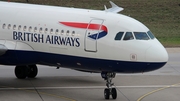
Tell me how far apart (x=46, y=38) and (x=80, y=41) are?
1.70 metres

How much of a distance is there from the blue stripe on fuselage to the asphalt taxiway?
125 centimetres

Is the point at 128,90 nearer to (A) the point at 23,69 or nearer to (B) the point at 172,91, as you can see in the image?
(B) the point at 172,91

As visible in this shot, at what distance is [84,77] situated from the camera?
28.6 m

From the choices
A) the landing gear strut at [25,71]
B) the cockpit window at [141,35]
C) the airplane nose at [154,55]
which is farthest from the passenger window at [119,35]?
the landing gear strut at [25,71]

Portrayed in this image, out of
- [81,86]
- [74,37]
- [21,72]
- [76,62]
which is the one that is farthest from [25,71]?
[74,37]

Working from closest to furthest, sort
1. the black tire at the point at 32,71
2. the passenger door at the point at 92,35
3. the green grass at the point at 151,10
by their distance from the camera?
the passenger door at the point at 92,35 < the black tire at the point at 32,71 < the green grass at the point at 151,10

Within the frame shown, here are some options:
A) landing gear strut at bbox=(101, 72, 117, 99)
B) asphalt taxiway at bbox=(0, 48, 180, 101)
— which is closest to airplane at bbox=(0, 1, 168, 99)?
landing gear strut at bbox=(101, 72, 117, 99)

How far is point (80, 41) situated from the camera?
23.4 m

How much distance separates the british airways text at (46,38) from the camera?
23656 millimetres

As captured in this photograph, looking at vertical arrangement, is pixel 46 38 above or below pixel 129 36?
below

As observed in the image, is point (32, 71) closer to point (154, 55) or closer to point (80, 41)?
point (80, 41)

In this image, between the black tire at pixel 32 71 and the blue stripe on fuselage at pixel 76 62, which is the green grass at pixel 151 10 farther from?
the blue stripe on fuselage at pixel 76 62

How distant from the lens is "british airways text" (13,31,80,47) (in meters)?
23.7

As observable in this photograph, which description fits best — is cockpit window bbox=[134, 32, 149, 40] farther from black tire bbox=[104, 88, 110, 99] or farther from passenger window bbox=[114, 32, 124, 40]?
black tire bbox=[104, 88, 110, 99]
